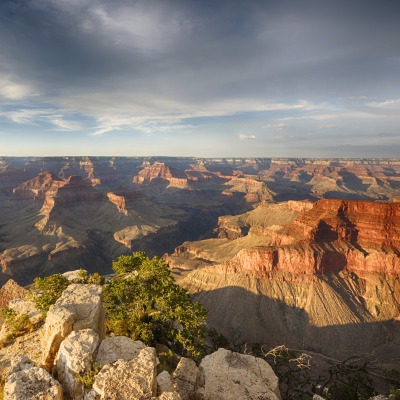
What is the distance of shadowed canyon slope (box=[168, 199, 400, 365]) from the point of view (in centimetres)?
7475

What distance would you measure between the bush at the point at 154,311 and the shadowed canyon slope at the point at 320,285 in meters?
43.6

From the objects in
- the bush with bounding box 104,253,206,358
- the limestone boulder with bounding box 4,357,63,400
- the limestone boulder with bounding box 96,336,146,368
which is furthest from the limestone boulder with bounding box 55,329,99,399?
the bush with bounding box 104,253,206,358

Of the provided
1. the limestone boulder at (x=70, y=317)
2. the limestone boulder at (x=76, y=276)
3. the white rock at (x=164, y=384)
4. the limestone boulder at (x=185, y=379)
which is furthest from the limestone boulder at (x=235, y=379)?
the limestone boulder at (x=76, y=276)

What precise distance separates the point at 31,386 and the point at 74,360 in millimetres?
2335

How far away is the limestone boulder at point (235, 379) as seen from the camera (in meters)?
21.4

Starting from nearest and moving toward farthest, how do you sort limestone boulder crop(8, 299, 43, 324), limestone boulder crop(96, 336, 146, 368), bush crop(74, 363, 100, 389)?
1. bush crop(74, 363, 100, 389)
2. limestone boulder crop(96, 336, 146, 368)
3. limestone boulder crop(8, 299, 43, 324)

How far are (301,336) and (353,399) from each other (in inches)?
1554

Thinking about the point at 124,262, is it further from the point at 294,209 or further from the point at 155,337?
the point at 294,209

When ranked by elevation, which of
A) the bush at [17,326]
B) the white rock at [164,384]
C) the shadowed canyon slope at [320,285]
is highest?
the white rock at [164,384]

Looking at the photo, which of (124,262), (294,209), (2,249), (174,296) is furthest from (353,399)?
(2,249)

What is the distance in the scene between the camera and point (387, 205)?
312ft

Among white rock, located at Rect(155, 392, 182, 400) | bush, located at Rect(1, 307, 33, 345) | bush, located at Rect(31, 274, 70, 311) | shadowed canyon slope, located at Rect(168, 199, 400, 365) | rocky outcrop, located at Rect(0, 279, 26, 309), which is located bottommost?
shadowed canyon slope, located at Rect(168, 199, 400, 365)

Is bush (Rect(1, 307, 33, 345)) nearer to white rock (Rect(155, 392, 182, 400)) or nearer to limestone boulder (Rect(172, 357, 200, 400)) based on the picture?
limestone boulder (Rect(172, 357, 200, 400))

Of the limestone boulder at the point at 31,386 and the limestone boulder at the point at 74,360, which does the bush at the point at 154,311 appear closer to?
the limestone boulder at the point at 74,360
